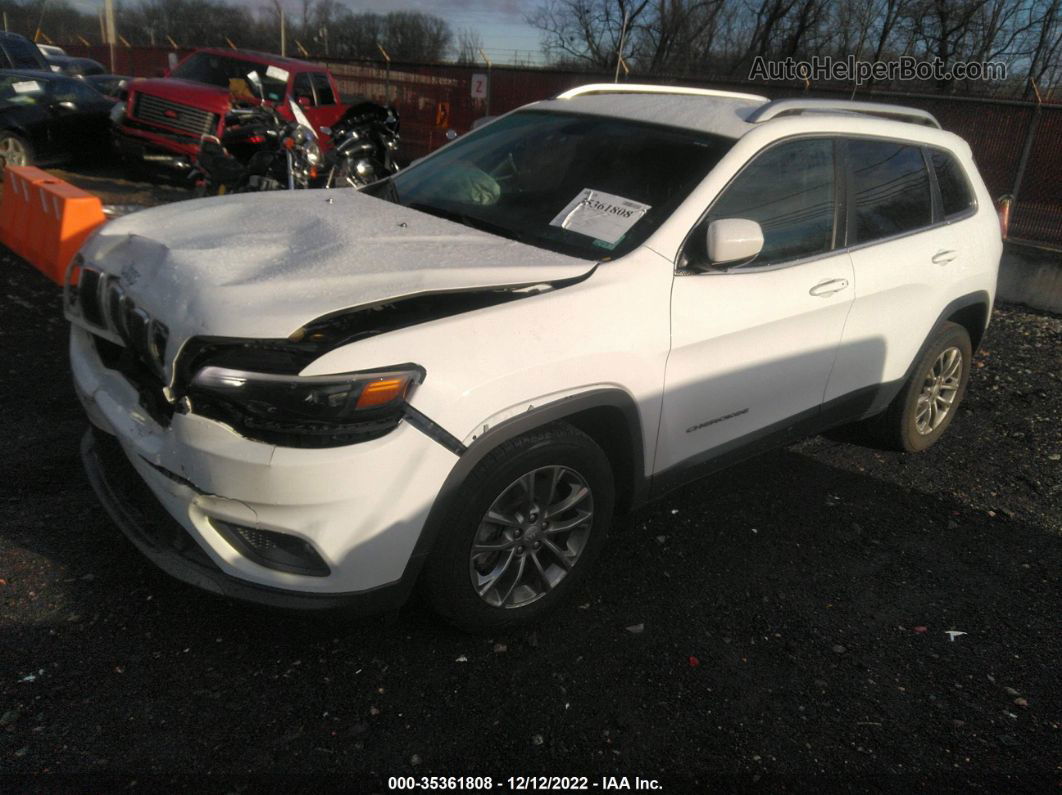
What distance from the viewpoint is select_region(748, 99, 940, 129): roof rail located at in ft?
11.3

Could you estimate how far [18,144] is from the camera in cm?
1030

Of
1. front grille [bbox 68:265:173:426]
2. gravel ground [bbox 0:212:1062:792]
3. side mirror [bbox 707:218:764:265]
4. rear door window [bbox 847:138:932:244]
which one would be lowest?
gravel ground [bbox 0:212:1062:792]

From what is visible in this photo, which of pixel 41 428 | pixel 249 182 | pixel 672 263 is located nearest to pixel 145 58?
pixel 249 182

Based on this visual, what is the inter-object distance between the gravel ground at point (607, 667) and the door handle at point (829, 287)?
1.14 meters

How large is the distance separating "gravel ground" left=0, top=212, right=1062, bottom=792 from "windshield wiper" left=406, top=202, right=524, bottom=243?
143cm

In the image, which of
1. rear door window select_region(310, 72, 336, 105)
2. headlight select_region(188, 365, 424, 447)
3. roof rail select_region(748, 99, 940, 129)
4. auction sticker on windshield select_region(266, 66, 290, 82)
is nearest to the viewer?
headlight select_region(188, 365, 424, 447)

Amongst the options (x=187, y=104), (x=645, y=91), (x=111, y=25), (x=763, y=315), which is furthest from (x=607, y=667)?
(x=111, y=25)

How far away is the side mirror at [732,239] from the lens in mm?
2959

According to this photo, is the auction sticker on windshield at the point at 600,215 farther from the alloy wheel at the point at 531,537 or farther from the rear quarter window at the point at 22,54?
the rear quarter window at the point at 22,54

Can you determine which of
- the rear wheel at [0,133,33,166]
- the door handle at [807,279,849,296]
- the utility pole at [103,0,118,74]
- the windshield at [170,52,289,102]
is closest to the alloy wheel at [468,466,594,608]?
the door handle at [807,279,849,296]

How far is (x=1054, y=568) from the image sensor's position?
3.79 m

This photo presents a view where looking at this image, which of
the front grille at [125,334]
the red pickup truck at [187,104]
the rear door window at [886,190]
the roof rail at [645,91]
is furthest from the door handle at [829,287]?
the red pickup truck at [187,104]

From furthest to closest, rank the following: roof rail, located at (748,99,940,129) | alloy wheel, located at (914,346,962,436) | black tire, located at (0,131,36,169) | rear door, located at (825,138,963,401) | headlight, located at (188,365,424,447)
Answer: black tire, located at (0,131,36,169) < alloy wheel, located at (914,346,962,436) < rear door, located at (825,138,963,401) < roof rail, located at (748,99,940,129) < headlight, located at (188,365,424,447)

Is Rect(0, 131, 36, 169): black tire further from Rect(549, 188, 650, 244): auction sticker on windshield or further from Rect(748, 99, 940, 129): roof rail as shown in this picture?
Rect(748, 99, 940, 129): roof rail
